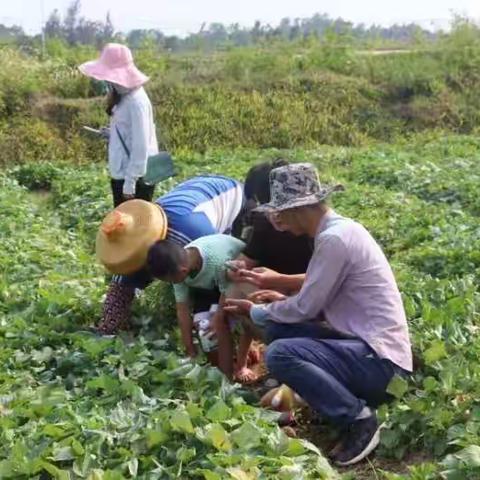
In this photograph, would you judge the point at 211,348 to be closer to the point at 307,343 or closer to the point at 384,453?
the point at 307,343

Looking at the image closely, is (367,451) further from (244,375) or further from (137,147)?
(137,147)

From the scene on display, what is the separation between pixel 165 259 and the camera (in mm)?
4312

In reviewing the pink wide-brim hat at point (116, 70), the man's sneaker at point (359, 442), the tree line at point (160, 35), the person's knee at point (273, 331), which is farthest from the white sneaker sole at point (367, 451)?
the tree line at point (160, 35)

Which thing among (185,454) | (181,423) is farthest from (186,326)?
(185,454)

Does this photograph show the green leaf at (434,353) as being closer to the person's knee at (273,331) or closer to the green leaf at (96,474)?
the person's knee at (273,331)

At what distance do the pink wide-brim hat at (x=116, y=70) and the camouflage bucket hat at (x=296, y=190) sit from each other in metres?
2.96

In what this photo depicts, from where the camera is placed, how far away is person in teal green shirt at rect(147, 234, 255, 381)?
14.3 feet

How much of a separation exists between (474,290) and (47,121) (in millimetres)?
14729

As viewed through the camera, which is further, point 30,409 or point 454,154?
point 454,154

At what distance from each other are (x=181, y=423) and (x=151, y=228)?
1.47m

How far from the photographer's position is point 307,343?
3.87m

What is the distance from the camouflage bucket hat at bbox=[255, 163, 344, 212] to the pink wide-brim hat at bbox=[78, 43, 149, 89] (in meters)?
2.96

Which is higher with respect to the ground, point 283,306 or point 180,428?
point 283,306

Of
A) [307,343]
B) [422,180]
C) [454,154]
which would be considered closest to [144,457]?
[307,343]
